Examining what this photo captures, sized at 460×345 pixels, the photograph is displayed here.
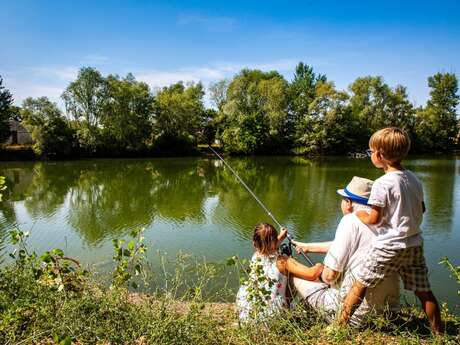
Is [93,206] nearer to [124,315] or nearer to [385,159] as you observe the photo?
[124,315]

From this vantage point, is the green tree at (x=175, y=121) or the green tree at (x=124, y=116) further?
the green tree at (x=175, y=121)

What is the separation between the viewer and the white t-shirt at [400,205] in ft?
7.55

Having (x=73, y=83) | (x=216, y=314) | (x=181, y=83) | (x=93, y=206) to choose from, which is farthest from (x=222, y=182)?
(x=181, y=83)

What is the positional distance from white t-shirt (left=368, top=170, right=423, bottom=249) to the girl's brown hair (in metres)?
0.80

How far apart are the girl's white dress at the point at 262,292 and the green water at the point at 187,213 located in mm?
2383

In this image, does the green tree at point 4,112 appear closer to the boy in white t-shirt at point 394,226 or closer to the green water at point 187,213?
the green water at point 187,213

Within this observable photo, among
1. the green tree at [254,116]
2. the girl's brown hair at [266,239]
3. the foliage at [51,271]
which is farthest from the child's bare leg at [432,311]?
the green tree at [254,116]

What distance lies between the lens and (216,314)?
3.14 meters

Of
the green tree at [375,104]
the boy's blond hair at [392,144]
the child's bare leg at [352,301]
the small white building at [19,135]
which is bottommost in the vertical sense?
the child's bare leg at [352,301]

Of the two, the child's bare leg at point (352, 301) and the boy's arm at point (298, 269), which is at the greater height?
the boy's arm at point (298, 269)

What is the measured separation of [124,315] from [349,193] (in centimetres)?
190

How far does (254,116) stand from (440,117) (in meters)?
25.5

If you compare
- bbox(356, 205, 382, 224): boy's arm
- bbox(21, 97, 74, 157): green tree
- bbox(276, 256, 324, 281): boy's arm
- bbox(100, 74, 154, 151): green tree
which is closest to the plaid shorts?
bbox(356, 205, 382, 224): boy's arm

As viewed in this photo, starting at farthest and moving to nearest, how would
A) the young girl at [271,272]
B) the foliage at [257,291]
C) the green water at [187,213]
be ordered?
the green water at [187,213] → the young girl at [271,272] → the foliage at [257,291]
